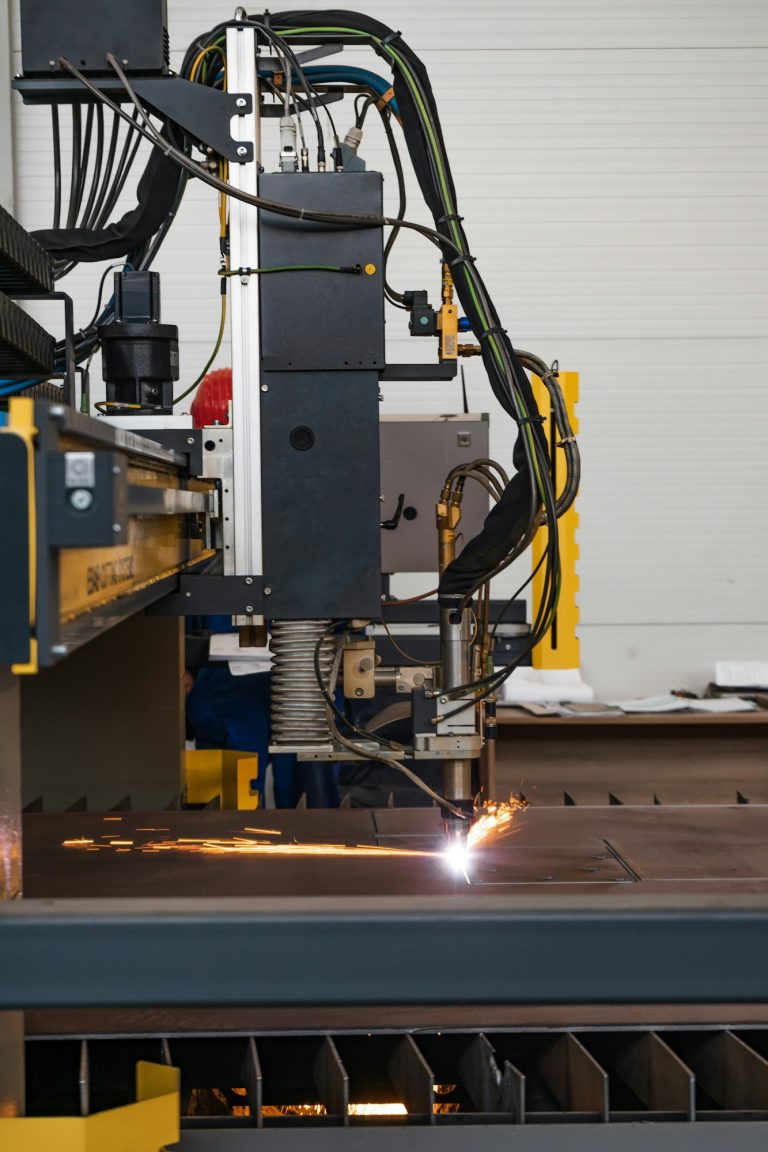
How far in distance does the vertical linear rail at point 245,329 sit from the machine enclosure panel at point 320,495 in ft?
0.06

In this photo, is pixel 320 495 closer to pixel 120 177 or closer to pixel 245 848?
pixel 245 848

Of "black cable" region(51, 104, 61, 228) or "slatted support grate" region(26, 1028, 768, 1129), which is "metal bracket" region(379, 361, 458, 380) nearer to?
"black cable" region(51, 104, 61, 228)

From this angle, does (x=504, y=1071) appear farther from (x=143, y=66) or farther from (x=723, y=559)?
(x=723, y=559)

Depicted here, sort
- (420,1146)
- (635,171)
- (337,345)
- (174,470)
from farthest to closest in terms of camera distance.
Answer: (635,171) → (337,345) → (174,470) → (420,1146)

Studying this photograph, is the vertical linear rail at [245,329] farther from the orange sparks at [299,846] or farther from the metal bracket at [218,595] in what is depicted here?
the orange sparks at [299,846]

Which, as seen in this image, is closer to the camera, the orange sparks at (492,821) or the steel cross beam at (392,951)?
the steel cross beam at (392,951)

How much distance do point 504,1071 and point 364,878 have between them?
0.41m

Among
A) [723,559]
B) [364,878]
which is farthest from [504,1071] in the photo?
[723,559]

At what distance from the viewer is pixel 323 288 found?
168 cm

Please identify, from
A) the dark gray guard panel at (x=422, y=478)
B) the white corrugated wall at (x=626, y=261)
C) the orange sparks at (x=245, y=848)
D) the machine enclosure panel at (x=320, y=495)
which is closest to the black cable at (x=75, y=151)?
the machine enclosure panel at (x=320, y=495)

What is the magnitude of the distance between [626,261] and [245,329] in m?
3.83

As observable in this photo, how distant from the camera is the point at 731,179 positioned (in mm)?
5137

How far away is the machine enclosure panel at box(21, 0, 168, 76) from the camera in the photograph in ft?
5.59

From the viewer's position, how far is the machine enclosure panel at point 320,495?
5.55 feet
